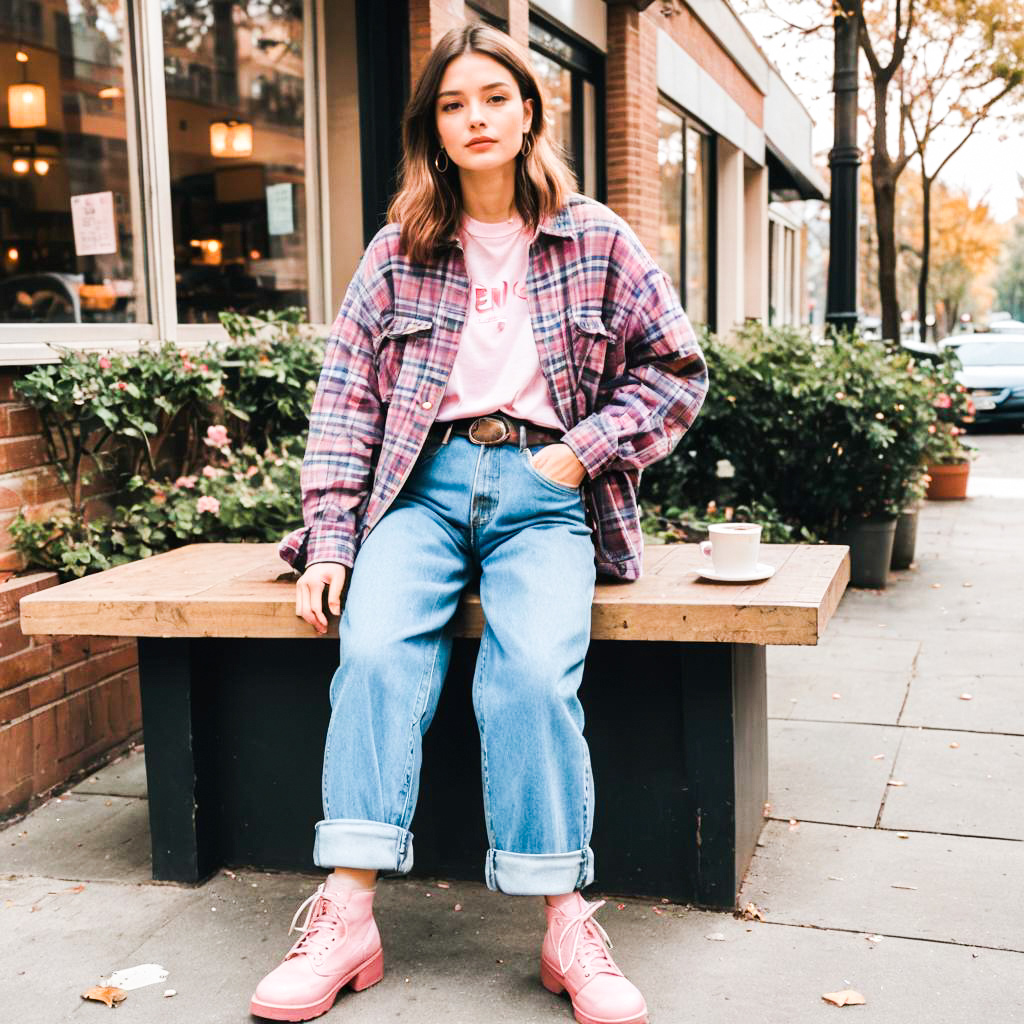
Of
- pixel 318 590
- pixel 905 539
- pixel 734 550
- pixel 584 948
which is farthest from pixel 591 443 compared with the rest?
pixel 905 539

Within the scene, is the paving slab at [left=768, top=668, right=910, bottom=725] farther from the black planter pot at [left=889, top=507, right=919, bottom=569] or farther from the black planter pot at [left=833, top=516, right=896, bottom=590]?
the black planter pot at [left=889, top=507, right=919, bottom=569]

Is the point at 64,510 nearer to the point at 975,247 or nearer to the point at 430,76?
the point at 430,76

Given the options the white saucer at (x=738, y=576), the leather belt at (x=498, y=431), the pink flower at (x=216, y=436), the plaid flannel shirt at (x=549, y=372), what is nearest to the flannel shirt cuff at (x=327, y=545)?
the plaid flannel shirt at (x=549, y=372)

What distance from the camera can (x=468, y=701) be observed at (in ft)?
10.2

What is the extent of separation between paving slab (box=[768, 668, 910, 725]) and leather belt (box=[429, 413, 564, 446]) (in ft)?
7.03

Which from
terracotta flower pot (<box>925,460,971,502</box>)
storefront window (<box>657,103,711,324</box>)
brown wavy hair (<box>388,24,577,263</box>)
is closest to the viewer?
brown wavy hair (<box>388,24,577,263</box>)

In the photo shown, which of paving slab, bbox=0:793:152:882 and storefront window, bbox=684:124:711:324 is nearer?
paving slab, bbox=0:793:152:882

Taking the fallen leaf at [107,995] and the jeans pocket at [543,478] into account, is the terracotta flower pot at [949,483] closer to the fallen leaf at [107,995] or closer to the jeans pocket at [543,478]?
the jeans pocket at [543,478]

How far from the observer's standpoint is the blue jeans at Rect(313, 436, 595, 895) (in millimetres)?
2586

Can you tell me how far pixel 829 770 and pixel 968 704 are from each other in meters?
0.98

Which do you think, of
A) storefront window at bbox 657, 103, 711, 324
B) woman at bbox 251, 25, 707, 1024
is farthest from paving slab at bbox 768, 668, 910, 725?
storefront window at bbox 657, 103, 711, 324

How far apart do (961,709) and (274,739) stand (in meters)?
Result: 2.66

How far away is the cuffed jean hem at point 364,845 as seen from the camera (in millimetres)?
2594

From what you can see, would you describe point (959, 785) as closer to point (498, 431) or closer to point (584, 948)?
point (584, 948)
